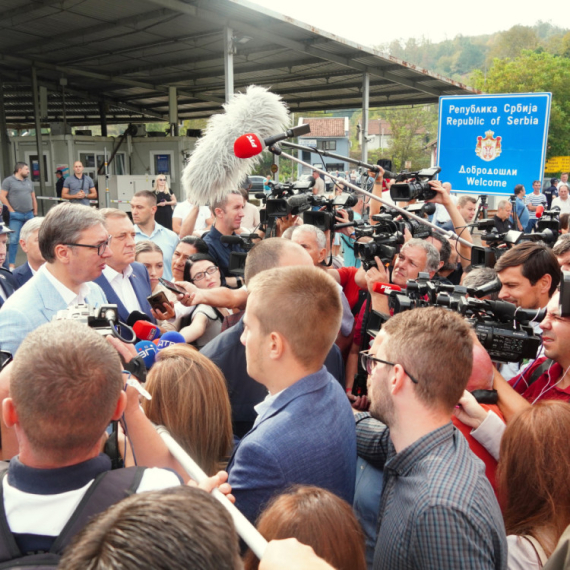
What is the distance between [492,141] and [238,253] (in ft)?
11.9

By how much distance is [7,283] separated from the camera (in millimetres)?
4125

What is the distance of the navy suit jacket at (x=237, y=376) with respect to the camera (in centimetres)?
254

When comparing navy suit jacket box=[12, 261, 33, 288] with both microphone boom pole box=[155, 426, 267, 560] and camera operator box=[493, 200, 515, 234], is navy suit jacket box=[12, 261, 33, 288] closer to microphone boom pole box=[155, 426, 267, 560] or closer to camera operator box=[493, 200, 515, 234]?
microphone boom pole box=[155, 426, 267, 560]

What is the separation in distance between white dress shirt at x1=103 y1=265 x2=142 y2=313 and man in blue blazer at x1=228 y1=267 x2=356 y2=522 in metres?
1.88

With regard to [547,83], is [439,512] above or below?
below

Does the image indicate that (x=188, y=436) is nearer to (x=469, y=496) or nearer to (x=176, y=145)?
(x=469, y=496)

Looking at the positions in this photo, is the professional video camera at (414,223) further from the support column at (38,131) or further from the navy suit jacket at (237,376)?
the support column at (38,131)

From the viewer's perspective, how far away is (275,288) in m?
1.98

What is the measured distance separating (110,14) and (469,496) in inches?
479

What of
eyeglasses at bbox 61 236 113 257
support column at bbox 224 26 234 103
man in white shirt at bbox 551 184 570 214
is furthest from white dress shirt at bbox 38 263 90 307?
man in white shirt at bbox 551 184 570 214

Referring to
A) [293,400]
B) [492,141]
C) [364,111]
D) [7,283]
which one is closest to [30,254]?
[7,283]

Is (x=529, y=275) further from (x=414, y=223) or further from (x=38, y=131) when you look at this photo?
(x=38, y=131)

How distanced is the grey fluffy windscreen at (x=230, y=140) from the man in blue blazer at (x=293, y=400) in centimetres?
238

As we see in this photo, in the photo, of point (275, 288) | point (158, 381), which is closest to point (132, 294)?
point (158, 381)
